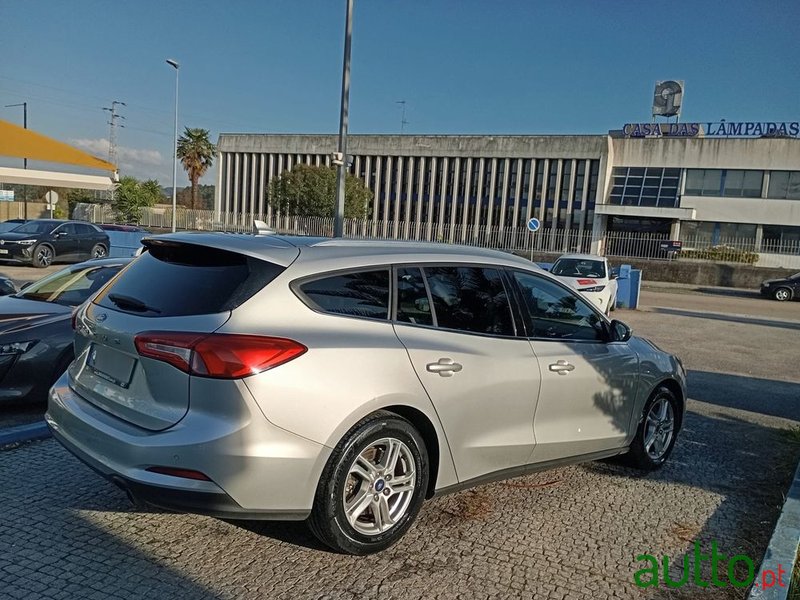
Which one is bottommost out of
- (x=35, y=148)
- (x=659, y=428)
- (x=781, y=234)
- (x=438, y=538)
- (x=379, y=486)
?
(x=438, y=538)

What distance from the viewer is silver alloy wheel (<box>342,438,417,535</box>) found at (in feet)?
11.0

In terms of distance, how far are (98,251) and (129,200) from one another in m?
31.6

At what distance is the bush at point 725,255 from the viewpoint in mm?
36281

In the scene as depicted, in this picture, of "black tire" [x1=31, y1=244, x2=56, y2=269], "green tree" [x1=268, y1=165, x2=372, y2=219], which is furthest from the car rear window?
"green tree" [x1=268, y1=165, x2=372, y2=219]

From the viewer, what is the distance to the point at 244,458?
2.95m

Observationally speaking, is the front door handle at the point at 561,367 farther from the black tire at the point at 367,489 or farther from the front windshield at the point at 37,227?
the front windshield at the point at 37,227

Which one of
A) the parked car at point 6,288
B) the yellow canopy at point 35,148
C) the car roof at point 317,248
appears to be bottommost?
the parked car at point 6,288

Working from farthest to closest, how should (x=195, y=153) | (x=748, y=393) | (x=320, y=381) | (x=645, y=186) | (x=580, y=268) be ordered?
(x=195, y=153), (x=645, y=186), (x=580, y=268), (x=748, y=393), (x=320, y=381)

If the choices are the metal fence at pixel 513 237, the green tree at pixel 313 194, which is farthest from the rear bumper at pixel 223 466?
the green tree at pixel 313 194

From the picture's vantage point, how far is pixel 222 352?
2975mm

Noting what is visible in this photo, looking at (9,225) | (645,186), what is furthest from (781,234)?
(9,225)

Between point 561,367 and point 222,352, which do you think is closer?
point 222,352

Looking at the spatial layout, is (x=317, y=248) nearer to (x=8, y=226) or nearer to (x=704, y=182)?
(x=8, y=226)

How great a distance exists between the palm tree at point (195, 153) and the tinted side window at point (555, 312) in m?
60.3
